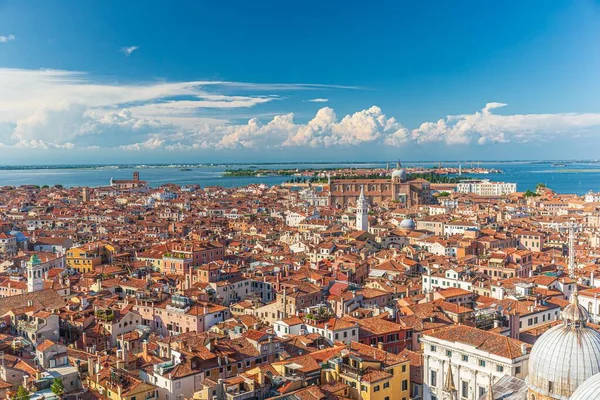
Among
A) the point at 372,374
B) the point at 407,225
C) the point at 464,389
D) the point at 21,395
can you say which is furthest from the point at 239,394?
the point at 407,225

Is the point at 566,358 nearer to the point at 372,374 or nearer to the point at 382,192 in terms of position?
the point at 372,374

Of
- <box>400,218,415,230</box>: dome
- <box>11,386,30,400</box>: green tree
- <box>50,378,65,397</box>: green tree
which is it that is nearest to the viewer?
<box>11,386,30,400</box>: green tree

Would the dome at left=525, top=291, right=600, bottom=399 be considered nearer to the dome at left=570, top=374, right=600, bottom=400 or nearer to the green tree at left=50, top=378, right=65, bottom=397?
the dome at left=570, top=374, right=600, bottom=400

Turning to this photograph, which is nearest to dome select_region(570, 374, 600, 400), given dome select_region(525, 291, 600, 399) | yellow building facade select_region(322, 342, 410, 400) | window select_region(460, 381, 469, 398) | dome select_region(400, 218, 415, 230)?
dome select_region(525, 291, 600, 399)

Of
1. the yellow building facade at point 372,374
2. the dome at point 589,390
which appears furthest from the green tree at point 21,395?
the dome at point 589,390

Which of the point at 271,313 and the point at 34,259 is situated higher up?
the point at 34,259

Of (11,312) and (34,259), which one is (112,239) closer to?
(34,259)

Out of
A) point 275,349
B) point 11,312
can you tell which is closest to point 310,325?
point 275,349
